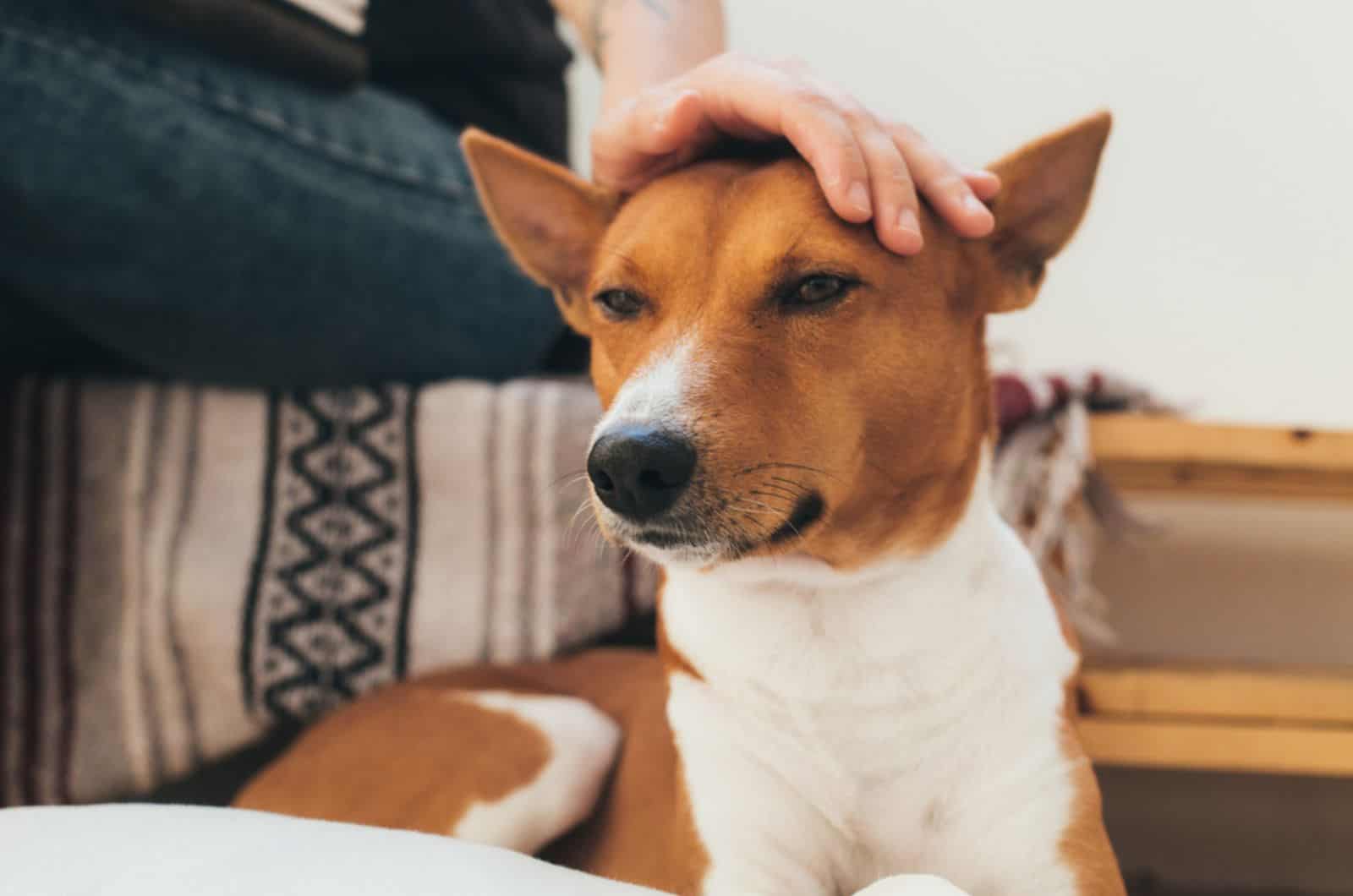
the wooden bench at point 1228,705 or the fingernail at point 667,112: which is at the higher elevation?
the fingernail at point 667,112

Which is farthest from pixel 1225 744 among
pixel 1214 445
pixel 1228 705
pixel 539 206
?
pixel 539 206

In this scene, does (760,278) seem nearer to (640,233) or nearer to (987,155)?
(640,233)

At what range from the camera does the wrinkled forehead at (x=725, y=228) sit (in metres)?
0.95

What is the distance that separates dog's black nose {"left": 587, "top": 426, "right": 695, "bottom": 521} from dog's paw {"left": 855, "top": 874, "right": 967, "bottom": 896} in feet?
1.12

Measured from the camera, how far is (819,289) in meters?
0.96

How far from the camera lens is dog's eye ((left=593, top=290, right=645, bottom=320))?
105cm

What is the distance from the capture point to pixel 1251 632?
7.06ft

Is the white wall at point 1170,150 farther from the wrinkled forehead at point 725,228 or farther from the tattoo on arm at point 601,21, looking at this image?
the wrinkled forehead at point 725,228

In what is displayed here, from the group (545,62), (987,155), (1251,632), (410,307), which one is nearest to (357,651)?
(410,307)

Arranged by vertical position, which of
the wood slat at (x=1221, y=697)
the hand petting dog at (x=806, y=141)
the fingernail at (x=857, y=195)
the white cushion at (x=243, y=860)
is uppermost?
the hand petting dog at (x=806, y=141)

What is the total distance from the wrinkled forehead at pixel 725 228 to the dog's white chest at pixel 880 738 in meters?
0.31

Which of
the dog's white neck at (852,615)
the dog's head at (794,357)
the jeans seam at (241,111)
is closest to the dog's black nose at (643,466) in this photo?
the dog's head at (794,357)

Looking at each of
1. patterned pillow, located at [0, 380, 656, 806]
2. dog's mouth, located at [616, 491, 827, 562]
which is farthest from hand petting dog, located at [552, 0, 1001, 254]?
patterned pillow, located at [0, 380, 656, 806]

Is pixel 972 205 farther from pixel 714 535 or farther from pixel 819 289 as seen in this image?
pixel 714 535
